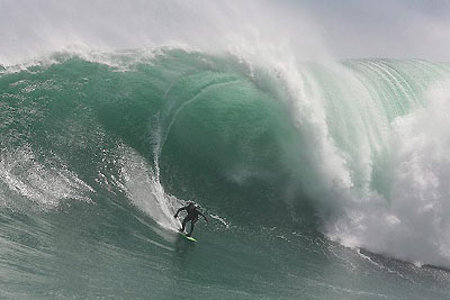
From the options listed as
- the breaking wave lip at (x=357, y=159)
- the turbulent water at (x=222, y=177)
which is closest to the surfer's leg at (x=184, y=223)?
the turbulent water at (x=222, y=177)

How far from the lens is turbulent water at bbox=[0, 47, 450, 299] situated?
31.7 feet

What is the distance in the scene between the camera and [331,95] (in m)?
18.3

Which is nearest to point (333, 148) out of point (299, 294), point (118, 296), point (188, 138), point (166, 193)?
point (188, 138)

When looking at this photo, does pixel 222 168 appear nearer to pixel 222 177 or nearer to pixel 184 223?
pixel 222 177

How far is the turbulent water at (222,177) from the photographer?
9672mm

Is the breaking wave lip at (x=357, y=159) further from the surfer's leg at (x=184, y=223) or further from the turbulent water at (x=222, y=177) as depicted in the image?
the surfer's leg at (x=184, y=223)

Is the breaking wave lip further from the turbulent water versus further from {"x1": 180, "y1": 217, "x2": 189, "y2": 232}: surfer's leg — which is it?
{"x1": 180, "y1": 217, "x2": 189, "y2": 232}: surfer's leg

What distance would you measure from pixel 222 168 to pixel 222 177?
37 centimetres

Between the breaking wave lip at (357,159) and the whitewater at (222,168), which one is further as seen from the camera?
the breaking wave lip at (357,159)

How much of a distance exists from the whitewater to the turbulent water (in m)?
0.05

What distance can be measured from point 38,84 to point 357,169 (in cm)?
993

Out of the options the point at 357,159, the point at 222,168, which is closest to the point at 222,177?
the point at 222,168

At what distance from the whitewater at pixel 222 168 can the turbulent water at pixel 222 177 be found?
45mm

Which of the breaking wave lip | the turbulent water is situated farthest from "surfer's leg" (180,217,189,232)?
the breaking wave lip
